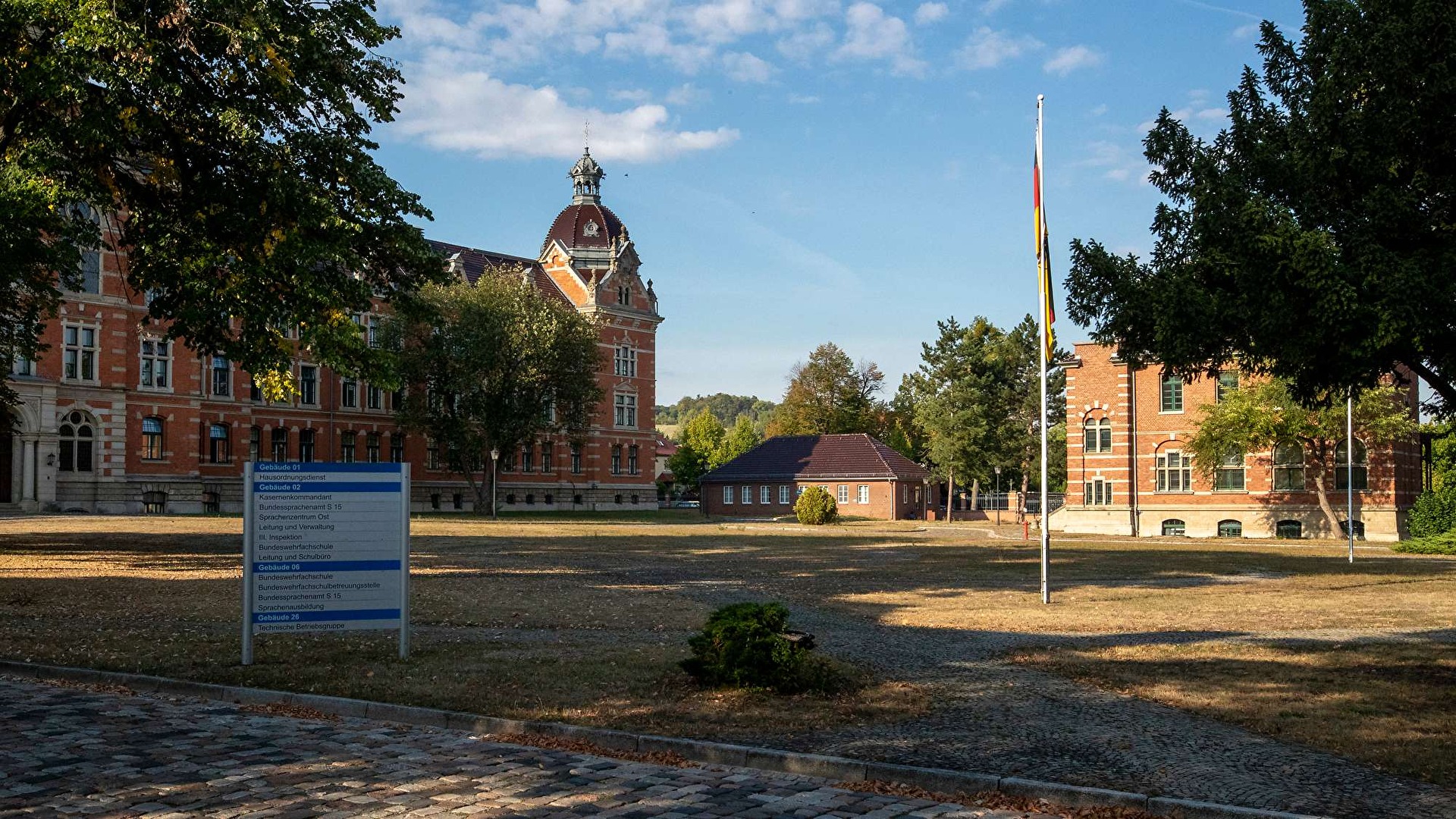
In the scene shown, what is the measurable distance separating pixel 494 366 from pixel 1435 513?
1730 inches

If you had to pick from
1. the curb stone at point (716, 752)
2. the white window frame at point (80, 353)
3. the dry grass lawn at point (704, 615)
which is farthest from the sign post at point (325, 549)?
the white window frame at point (80, 353)

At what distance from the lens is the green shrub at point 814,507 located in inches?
2292

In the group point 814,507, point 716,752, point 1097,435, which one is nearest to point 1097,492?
point 1097,435

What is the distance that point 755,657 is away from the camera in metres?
10.2

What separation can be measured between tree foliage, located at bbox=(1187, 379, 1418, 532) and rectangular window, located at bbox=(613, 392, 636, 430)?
46.9 meters

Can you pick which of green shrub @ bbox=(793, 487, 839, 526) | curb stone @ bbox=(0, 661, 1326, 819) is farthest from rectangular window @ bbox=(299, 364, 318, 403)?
curb stone @ bbox=(0, 661, 1326, 819)

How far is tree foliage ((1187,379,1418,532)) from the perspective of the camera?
51156 millimetres

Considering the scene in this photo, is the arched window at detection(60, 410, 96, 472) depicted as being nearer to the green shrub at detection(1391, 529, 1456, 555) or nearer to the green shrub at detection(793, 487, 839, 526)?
the green shrub at detection(793, 487, 839, 526)

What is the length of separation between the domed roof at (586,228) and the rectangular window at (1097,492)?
1661 inches

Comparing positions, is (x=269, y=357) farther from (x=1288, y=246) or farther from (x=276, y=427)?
(x=276, y=427)

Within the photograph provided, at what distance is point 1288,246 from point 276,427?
225 ft

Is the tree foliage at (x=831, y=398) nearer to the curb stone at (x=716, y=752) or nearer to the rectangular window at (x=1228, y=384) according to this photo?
the rectangular window at (x=1228, y=384)

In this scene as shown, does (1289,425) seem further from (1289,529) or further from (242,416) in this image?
(242,416)

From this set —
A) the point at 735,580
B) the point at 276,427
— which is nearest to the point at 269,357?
the point at 735,580
